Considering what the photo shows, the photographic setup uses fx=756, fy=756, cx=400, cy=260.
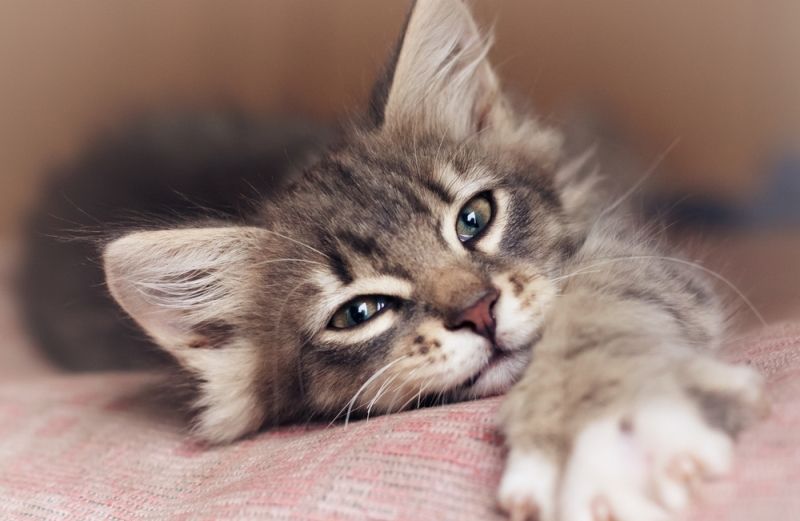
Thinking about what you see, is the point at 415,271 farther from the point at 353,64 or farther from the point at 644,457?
the point at 353,64

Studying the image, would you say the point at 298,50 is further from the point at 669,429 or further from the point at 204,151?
the point at 669,429

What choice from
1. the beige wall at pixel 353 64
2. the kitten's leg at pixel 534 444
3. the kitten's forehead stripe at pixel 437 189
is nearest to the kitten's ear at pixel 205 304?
the kitten's forehead stripe at pixel 437 189

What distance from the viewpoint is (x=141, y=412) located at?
1.63 m

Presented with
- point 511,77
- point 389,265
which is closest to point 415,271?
point 389,265

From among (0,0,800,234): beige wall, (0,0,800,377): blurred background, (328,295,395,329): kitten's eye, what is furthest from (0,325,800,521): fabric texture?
Result: (0,0,800,234): beige wall

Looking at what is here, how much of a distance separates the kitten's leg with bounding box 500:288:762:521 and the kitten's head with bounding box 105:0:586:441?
228mm

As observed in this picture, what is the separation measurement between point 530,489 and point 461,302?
0.38 metres

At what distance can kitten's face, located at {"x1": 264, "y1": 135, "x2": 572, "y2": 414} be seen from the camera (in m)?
1.16

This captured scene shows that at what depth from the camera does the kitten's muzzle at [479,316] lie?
1.14 m

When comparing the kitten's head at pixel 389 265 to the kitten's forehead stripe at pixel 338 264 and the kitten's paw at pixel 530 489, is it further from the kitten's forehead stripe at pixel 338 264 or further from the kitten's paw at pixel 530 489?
the kitten's paw at pixel 530 489

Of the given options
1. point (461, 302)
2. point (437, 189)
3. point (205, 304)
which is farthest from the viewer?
point (205, 304)

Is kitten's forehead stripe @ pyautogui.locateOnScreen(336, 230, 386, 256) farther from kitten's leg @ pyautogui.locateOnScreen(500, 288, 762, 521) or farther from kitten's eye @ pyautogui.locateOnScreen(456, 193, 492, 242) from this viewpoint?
kitten's leg @ pyautogui.locateOnScreen(500, 288, 762, 521)

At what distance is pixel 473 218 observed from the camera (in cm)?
135

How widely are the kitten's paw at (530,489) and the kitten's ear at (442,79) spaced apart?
888mm
